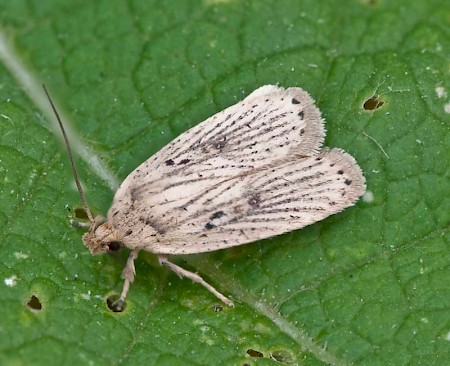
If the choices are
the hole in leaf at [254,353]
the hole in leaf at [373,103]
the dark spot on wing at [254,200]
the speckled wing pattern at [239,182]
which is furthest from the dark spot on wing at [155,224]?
the hole in leaf at [373,103]

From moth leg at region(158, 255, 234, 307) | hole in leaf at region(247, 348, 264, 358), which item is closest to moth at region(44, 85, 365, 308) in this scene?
moth leg at region(158, 255, 234, 307)

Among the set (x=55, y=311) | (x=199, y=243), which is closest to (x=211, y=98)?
(x=199, y=243)

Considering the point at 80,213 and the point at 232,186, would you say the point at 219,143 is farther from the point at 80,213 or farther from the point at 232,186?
the point at 80,213

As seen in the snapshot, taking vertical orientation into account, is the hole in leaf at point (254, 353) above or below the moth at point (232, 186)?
below

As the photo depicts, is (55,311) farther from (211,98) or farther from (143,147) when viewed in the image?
(211,98)

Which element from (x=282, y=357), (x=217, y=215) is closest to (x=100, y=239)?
(x=217, y=215)

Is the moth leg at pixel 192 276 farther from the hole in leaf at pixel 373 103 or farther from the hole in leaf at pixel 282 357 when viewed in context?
the hole in leaf at pixel 373 103

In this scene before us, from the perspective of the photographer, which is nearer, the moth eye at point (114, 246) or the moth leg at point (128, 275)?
the moth leg at point (128, 275)
